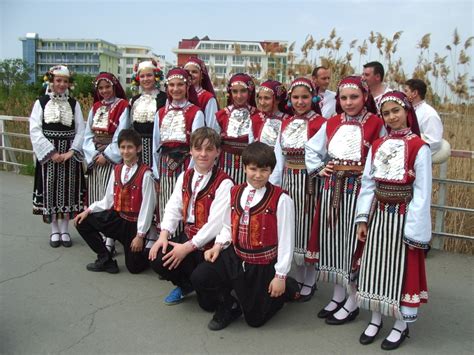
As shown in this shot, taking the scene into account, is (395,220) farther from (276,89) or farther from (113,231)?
(113,231)

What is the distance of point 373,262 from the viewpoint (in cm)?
320

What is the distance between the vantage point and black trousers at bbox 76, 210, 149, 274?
14.4 feet

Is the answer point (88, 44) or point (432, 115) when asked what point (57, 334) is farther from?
point (88, 44)

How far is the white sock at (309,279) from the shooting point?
4007 millimetres

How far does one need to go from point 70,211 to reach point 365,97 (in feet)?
11.2

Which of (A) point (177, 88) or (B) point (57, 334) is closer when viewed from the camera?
(B) point (57, 334)

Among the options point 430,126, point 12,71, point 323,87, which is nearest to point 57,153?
point 323,87

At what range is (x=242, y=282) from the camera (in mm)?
3373

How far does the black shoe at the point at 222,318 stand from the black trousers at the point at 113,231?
4.01 ft

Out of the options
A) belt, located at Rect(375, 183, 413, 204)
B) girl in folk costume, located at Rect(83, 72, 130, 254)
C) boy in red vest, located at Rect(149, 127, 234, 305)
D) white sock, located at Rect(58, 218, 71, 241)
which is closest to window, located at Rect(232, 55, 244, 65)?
girl in folk costume, located at Rect(83, 72, 130, 254)

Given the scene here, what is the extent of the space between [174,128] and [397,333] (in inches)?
98.1

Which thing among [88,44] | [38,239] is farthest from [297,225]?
[88,44]

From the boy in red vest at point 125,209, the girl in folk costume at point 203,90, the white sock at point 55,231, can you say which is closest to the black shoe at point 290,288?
the boy in red vest at point 125,209

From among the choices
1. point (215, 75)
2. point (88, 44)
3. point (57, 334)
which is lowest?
point (57, 334)
